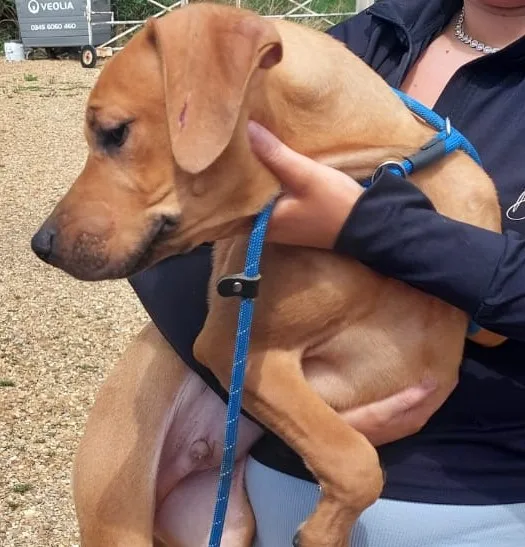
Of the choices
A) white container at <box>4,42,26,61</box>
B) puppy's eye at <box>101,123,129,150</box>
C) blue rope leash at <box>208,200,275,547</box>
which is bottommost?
white container at <box>4,42,26,61</box>

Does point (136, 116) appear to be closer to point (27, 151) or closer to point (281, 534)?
point (281, 534)

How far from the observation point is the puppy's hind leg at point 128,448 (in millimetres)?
2311

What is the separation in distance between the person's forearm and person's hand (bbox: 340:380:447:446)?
0.24 m

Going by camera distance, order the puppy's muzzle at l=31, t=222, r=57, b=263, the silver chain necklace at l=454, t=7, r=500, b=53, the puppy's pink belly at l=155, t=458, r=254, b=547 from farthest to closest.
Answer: the puppy's pink belly at l=155, t=458, r=254, b=547, the silver chain necklace at l=454, t=7, r=500, b=53, the puppy's muzzle at l=31, t=222, r=57, b=263

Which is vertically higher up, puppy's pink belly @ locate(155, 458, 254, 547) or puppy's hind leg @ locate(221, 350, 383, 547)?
puppy's hind leg @ locate(221, 350, 383, 547)

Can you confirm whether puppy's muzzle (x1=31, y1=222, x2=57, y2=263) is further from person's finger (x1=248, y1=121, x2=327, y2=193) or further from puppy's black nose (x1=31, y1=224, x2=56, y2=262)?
person's finger (x1=248, y1=121, x2=327, y2=193)

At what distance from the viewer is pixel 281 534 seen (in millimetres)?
2156

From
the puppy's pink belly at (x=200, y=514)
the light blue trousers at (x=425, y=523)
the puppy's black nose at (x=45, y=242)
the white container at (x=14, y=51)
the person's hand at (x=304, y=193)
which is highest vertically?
the person's hand at (x=304, y=193)

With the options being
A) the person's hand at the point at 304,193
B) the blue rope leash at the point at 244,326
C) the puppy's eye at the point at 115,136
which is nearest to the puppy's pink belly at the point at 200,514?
the blue rope leash at the point at 244,326

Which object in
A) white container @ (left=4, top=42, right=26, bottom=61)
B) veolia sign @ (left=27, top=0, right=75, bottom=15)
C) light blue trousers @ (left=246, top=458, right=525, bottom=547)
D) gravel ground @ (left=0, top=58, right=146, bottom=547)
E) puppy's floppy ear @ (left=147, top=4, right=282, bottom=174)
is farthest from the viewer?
white container @ (left=4, top=42, right=26, bottom=61)

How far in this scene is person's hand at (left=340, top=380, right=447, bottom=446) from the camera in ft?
6.48

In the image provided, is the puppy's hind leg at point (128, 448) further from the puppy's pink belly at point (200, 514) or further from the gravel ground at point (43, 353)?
the gravel ground at point (43, 353)

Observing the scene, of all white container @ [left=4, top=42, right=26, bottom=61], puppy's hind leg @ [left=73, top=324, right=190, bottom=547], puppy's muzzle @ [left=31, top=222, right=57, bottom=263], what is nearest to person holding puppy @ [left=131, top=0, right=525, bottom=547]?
puppy's hind leg @ [left=73, top=324, right=190, bottom=547]

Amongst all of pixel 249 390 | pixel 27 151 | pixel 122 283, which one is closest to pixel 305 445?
pixel 249 390
